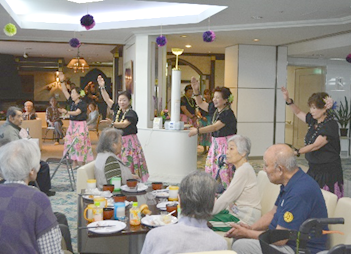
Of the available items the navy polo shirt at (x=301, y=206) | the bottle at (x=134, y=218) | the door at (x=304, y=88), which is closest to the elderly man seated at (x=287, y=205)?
the navy polo shirt at (x=301, y=206)

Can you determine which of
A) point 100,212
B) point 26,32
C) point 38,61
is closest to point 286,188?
point 100,212

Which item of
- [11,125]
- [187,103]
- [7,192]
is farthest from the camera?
[187,103]

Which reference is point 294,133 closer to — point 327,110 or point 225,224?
point 327,110

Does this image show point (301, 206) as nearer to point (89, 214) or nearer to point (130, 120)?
point (89, 214)

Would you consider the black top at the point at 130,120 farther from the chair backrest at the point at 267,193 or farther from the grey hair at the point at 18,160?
the grey hair at the point at 18,160

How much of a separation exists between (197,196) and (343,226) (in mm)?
1279

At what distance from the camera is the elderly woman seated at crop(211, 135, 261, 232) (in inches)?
134

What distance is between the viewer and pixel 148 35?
27.6 feet

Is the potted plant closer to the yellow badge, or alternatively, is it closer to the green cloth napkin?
the green cloth napkin

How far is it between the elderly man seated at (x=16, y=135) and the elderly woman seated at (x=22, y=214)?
2.69 m

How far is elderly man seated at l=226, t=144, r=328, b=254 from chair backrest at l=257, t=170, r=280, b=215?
57 cm

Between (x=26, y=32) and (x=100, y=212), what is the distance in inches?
281

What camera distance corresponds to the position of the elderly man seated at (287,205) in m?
2.56

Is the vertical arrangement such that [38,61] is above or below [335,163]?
above
